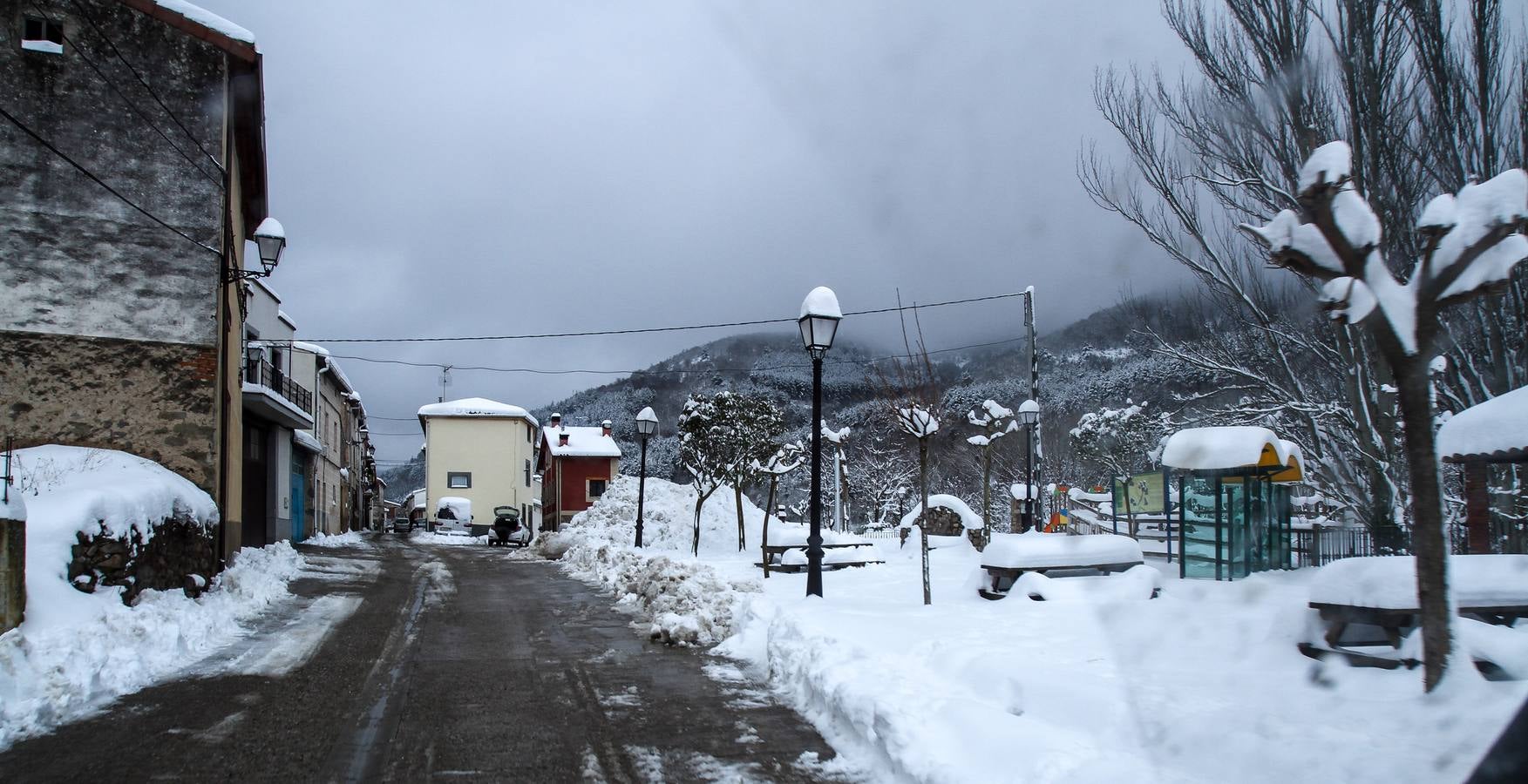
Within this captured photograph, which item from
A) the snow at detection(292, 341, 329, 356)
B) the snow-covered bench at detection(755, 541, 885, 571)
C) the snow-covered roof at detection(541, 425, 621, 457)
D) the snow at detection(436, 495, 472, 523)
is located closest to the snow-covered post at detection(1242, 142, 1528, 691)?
the snow-covered bench at detection(755, 541, 885, 571)

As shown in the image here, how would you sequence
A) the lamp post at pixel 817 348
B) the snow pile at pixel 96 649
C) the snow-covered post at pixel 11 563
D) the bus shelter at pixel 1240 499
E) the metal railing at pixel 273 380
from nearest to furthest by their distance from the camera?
the snow pile at pixel 96 649, the snow-covered post at pixel 11 563, the lamp post at pixel 817 348, the bus shelter at pixel 1240 499, the metal railing at pixel 273 380

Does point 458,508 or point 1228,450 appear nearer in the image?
point 1228,450

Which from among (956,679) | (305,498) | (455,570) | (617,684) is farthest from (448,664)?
(305,498)

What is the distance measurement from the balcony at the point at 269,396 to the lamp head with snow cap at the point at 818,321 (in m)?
16.8

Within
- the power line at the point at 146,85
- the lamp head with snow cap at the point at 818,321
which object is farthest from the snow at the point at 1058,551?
the power line at the point at 146,85

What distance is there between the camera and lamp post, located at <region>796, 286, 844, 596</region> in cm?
1147

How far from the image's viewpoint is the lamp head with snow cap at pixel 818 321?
1180 cm

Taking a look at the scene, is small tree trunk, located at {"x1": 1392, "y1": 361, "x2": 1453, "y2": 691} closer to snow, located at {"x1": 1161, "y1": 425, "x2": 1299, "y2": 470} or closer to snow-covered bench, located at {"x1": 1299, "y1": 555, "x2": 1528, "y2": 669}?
snow-covered bench, located at {"x1": 1299, "y1": 555, "x2": 1528, "y2": 669}

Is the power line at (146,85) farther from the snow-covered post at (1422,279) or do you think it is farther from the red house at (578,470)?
the red house at (578,470)

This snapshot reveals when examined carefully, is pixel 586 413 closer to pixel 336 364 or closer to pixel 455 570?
pixel 336 364

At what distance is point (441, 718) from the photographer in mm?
6574

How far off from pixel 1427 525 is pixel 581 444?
50.2m

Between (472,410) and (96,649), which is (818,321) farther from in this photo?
(472,410)

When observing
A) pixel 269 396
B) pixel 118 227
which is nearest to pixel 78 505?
pixel 118 227
